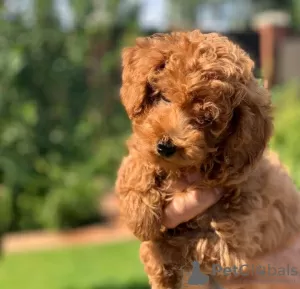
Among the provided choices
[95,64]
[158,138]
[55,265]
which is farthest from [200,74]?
[95,64]

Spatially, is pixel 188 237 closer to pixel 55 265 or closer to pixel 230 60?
pixel 230 60

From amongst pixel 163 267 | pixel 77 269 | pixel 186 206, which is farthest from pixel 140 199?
pixel 77 269

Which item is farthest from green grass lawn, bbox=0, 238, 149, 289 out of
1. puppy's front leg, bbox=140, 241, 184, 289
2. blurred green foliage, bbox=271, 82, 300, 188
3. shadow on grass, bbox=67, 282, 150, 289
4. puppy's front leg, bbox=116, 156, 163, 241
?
puppy's front leg, bbox=116, 156, 163, 241

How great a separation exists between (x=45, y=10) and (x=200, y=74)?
11.4 meters

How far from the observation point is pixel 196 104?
102 inches

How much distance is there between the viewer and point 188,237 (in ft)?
9.60

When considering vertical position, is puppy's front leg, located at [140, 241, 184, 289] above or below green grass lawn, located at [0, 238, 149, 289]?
above

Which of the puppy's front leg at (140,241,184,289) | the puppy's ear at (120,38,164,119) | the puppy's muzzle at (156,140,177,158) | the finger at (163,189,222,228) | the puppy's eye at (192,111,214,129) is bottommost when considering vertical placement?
the puppy's front leg at (140,241,184,289)

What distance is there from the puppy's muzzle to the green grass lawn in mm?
6713

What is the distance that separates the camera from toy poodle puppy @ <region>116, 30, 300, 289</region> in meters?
2.58

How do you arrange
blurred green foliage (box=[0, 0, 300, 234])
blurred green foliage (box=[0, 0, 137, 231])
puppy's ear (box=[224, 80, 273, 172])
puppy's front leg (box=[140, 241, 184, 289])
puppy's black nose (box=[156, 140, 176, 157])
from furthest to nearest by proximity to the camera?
blurred green foliage (box=[0, 0, 137, 231]) < blurred green foliage (box=[0, 0, 300, 234]) < puppy's front leg (box=[140, 241, 184, 289]) < puppy's ear (box=[224, 80, 273, 172]) < puppy's black nose (box=[156, 140, 176, 157])

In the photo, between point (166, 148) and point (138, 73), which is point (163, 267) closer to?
point (166, 148)

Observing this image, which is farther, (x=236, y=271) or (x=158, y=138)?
(x=236, y=271)

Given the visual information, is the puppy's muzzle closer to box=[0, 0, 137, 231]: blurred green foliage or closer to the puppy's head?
the puppy's head
